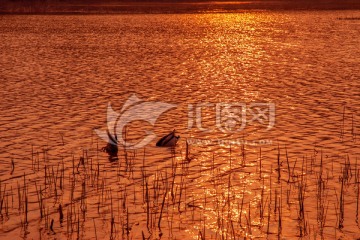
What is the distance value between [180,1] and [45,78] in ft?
268

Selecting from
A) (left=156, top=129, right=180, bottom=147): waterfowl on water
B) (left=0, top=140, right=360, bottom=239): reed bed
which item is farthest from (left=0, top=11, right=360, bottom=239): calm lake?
(left=156, top=129, right=180, bottom=147): waterfowl on water

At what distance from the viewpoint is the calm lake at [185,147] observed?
12.2 meters

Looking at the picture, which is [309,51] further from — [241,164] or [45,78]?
[241,164]

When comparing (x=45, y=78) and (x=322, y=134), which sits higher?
(x=45, y=78)

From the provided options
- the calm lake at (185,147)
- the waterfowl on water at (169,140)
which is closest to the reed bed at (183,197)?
the calm lake at (185,147)

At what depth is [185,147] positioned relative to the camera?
18.3 meters

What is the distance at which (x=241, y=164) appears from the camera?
53.4 ft

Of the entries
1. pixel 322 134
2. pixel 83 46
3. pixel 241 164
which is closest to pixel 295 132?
pixel 322 134

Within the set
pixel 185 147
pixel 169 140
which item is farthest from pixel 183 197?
pixel 185 147

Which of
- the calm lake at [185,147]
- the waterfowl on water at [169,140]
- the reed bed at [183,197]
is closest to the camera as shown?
the reed bed at [183,197]

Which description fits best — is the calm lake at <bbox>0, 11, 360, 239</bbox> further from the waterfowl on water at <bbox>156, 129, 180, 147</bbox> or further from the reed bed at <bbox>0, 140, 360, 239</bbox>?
the waterfowl on water at <bbox>156, 129, 180, 147</bbox>

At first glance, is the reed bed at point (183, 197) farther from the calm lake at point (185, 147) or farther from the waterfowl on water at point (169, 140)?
the waterfowl on water at point (169, 140)

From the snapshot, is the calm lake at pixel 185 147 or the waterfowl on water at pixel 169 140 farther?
the waterfowl on water at pixel 169 140

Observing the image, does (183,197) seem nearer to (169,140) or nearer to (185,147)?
(169,140)
